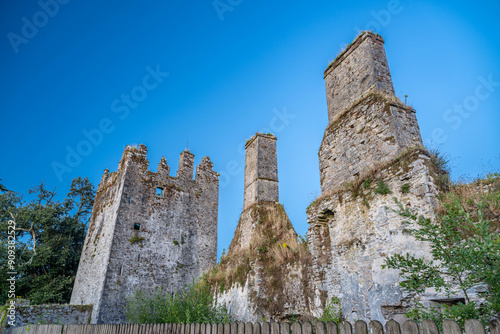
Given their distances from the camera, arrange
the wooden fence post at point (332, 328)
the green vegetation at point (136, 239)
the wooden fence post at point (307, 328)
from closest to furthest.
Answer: the wooden fence post at point (332, 328)
the wooden fence post at point (307, 328)
the green vegetation at point (136, 239)

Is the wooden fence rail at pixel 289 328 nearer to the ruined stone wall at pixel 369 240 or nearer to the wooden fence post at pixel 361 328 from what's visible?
the wooden fence post at pixel 361 328

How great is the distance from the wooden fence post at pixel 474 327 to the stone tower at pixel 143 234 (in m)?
15.3

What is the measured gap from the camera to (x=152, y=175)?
1845 centimetres

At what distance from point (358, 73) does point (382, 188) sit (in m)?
3.87

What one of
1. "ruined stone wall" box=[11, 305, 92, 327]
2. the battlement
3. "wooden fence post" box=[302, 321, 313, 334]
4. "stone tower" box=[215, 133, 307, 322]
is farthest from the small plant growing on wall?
"ruined stone wall" box=[11, 305, 92, 327]

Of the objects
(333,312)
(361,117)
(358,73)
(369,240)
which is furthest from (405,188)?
(358,73)

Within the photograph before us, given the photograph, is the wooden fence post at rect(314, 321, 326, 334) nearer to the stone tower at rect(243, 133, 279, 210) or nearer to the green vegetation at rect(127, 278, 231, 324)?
the green vegetation at rect(127, 278, 231, 324)

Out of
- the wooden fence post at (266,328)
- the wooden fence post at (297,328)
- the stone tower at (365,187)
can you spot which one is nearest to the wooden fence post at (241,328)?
the wooden fence post at (266,328)

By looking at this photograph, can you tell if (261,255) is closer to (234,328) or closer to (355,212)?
(355,212)

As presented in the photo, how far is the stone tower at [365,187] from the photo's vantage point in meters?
6.07

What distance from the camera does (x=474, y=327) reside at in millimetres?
2307

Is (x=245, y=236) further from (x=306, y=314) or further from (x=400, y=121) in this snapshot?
(x=400, y=121)

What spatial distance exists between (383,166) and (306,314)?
412 centimetres

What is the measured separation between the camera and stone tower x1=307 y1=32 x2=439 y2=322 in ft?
19.9
